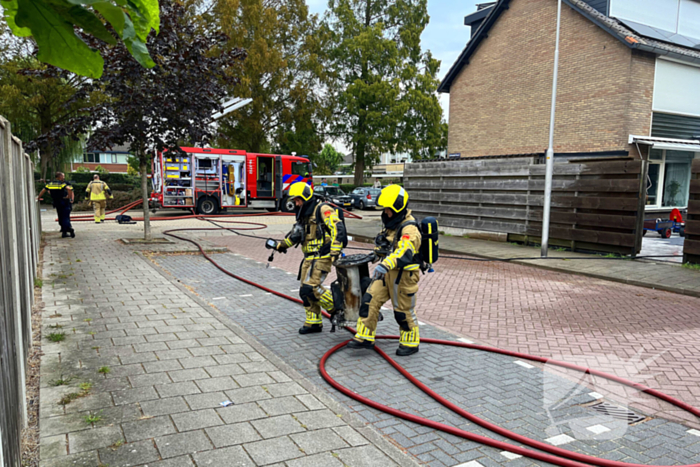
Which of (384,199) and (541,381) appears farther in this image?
(384,199)

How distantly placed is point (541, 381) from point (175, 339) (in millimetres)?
3640

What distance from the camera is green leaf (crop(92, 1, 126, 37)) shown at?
1.12 m

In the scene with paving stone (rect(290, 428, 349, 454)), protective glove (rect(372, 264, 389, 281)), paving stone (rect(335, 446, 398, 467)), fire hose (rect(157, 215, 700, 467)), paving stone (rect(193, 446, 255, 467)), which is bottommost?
fire hose (rect(157, 215, 700, 467))

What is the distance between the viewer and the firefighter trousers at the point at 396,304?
4969mm

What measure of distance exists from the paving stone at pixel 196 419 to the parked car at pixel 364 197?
26.7 meters

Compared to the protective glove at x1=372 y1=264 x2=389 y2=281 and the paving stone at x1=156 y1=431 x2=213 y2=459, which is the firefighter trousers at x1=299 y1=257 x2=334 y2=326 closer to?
the protective glove at x1=372 y1=264 x2=389 y2=281

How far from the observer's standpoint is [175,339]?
5137 mm

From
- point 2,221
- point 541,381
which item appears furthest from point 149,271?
point 541,381

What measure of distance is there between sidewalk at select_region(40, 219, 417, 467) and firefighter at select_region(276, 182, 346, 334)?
80 cm

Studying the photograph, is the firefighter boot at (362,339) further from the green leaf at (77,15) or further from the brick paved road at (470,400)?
the green leaf at (77,15)

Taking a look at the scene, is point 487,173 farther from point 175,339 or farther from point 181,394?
point 181,394

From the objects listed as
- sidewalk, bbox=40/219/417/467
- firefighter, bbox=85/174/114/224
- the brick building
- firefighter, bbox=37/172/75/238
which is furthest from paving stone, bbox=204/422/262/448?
the brick building

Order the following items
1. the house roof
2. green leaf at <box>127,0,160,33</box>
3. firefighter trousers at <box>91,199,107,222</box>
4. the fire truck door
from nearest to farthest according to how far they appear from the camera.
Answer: green leaf at <box>127,0,160,33</box> < the house roof < firefighter trousers at <box>91,199,107,222</box> < the fire truck door

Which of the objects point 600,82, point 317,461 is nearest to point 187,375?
point 317,461
